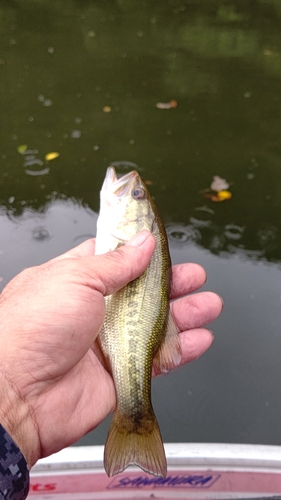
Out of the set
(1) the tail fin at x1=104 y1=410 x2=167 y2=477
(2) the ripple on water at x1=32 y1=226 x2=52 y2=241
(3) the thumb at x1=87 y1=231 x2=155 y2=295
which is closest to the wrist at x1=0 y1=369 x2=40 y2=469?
(1) the tail fin at x1=104 y1=410 x2=167 y2=477

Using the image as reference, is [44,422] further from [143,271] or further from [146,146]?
[146,146]

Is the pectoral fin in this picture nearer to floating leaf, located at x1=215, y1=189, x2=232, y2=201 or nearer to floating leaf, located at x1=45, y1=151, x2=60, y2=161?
floating leaf, located at x1=215, y1=189, x2=232, y2=201

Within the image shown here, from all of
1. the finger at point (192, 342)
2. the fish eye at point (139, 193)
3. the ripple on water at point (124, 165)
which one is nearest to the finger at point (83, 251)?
the fish eye at point (139, 193)

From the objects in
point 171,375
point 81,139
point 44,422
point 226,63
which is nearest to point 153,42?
point 226,63

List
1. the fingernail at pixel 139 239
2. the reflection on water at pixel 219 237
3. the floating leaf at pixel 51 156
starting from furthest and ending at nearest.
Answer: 1. the floating leaf at pixel 51 156
2. the reflection on water at pixel 219 237
3. the fingernail at pixel 139 239

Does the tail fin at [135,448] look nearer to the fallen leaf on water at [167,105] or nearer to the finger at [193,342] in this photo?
the finger at [193,342]

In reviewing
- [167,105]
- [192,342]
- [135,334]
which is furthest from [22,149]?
[135,334]
